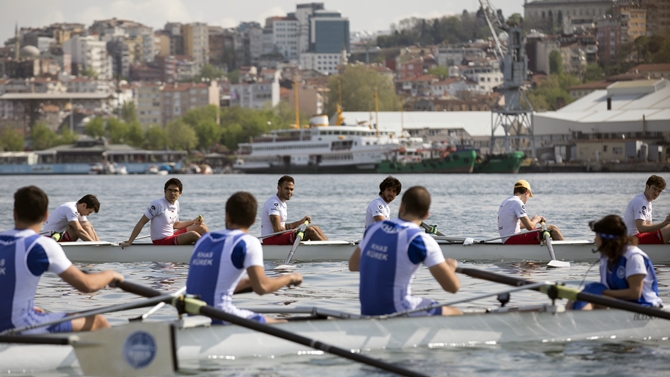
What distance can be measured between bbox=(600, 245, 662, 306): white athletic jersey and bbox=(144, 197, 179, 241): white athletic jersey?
887cm

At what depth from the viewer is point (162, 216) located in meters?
18.0

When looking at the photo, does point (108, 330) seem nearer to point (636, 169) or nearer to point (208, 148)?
point (636, 169)

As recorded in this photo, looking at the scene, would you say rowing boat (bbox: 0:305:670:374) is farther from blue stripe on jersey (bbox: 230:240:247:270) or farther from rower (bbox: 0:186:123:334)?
blue stripe on jersey (bbox: 230:240:247:270)

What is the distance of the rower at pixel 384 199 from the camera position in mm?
14967

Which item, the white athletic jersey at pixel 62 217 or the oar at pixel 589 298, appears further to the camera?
the white athletic jersey at pixel 62 217

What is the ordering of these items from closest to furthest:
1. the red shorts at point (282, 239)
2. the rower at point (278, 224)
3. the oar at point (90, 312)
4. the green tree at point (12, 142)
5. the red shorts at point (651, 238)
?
the oar at point (90, 312) → the red shorts at point (651, 238) → the rower at point (278, 224) → the red shorts at point (282, 239) → the green tree at point (12, 142)

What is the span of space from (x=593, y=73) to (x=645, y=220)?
594ft

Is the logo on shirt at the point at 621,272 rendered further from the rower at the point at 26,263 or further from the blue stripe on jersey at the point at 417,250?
the rower at the point at 26,263

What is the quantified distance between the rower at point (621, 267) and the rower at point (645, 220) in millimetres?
5588

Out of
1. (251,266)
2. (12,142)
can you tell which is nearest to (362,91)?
(12,142)

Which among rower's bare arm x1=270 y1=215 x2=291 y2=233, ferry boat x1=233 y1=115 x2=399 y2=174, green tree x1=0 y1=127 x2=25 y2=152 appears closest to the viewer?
rower's bare arm x1=270 y1=215 x2=291 y2=233

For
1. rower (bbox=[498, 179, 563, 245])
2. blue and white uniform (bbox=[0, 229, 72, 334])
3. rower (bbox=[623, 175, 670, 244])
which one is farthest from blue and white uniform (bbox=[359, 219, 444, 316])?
rower (bbox=[498, 179, 563, 245])

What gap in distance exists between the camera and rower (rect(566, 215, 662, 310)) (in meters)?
9.93

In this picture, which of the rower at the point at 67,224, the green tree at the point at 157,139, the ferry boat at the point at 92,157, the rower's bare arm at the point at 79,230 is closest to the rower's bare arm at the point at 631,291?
the rower at the point at 67,224
